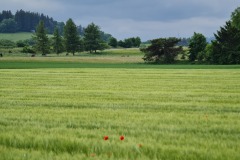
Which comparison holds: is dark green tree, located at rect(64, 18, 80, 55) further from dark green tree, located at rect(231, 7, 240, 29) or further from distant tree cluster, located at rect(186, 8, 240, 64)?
dark green tree, located at rect(231, 7, 240, 29)

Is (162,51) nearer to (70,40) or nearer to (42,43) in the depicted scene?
(70,40)

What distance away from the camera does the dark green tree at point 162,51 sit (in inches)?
3782

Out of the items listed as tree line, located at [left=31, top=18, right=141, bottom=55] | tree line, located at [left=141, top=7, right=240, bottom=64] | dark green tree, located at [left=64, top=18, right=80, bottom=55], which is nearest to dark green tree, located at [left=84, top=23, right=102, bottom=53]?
tree line, located at [left=31, top=18, right=141, bottom=55]

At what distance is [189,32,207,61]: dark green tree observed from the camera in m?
95.9

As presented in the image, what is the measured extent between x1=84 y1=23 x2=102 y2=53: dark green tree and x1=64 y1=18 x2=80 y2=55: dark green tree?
4857mm

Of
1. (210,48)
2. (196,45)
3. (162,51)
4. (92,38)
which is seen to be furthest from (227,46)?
(92,38)

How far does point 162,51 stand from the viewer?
319 feet

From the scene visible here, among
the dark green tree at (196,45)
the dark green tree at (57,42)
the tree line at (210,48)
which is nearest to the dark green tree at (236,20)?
the tree line at (210,48)

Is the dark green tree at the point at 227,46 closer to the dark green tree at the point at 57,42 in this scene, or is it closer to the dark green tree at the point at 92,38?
the dark green tree at the point at 92,38

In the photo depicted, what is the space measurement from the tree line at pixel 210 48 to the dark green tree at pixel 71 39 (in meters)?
44.9

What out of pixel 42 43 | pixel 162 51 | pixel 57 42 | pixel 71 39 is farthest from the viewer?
pixel 57 42

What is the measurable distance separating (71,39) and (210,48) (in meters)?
61.7

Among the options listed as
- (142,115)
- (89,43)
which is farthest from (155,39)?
(142,115)

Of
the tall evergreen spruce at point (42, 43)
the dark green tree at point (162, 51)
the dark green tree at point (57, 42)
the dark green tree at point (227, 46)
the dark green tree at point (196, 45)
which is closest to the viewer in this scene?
the dark green tree at point (227, 46)
